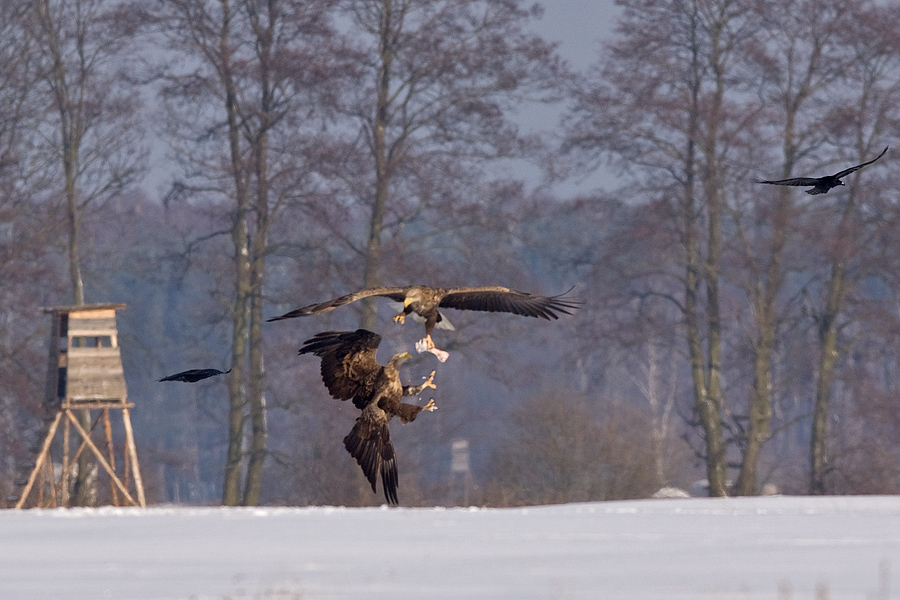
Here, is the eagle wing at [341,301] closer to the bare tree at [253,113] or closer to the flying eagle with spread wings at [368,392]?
A: the flying eagle with spread wings at [368,392]

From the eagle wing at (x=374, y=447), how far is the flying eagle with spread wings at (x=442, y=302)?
34 cm

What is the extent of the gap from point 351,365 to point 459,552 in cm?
1018

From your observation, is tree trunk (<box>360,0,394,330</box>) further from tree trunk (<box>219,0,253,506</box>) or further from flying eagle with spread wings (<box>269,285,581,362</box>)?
flying eagle with spread wings (<box>269,285,581,362</box>)

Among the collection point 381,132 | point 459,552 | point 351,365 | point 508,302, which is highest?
point 381,132

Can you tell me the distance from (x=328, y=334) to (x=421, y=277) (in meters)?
21.2

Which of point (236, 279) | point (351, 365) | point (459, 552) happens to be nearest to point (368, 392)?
point (351, 365)

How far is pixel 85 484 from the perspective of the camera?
29.5 metres

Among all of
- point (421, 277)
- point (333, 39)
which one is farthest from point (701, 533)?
point (333, 39)

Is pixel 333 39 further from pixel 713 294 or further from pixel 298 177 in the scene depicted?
pixel 713 294

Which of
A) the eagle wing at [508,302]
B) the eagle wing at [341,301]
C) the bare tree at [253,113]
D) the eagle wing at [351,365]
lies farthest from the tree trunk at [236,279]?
the eagle wing at [351,365]

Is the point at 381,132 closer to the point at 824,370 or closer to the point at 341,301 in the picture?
the point at 824,370

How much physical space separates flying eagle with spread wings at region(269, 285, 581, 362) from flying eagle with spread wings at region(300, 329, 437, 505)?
137 millimetres

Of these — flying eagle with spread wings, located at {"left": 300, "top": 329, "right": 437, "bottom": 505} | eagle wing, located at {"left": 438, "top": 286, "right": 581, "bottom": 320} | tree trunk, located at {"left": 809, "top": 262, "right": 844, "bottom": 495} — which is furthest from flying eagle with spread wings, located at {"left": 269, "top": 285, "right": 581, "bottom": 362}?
tree trunk, located at {"left": 809, "top": 262, "right": 844, "bottom": 495}

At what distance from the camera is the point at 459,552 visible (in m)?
15.6
